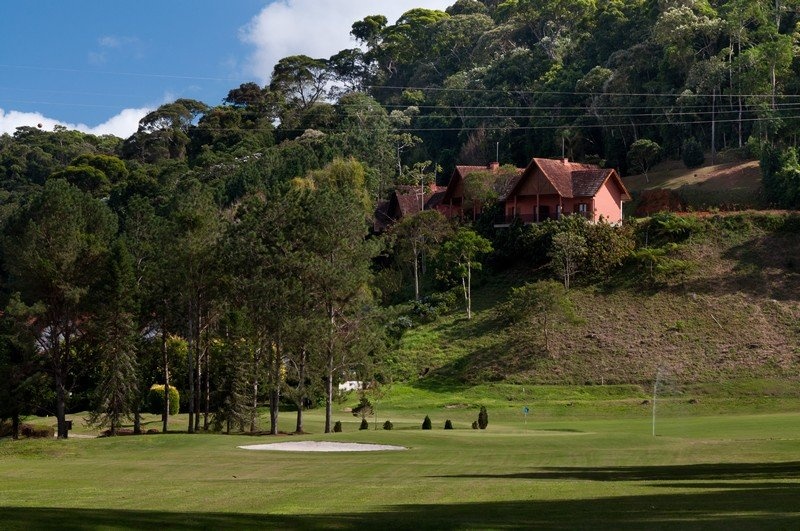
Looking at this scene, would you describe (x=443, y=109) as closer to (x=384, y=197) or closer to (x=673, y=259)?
(x=384, y=197)

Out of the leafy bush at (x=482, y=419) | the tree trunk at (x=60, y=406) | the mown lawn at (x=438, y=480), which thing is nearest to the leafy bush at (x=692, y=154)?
the mown lawn at (x=438, y=480)

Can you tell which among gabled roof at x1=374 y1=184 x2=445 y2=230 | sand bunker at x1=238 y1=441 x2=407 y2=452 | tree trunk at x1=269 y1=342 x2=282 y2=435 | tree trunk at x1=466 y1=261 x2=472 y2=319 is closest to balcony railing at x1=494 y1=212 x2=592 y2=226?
tree trunk at x1=466 y1=261 x2=472 y2=319

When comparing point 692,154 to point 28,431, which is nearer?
point 28,431

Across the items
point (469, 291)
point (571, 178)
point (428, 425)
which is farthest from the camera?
point (571, 178)

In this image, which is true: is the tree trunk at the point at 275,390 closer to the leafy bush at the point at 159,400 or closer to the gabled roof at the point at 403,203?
the leafy bush at the point at 159,400

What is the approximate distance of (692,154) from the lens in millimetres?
89688

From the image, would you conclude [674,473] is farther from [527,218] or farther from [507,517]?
[527,218]

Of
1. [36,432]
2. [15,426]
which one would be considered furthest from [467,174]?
[15,426]

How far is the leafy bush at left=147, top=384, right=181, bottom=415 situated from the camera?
63250 millimetres

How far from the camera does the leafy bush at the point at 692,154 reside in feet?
294

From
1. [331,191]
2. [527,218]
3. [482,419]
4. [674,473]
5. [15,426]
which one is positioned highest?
[527,218]

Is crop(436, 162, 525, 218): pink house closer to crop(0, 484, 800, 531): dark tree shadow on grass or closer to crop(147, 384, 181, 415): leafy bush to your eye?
crop(147, 384, 181, 415): leafy bush

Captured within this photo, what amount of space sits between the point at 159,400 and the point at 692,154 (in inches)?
1957

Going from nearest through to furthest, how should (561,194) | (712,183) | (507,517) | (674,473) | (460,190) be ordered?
(507,517)
(674,473)
(561,194)
(712,183)
(460,190)
